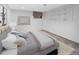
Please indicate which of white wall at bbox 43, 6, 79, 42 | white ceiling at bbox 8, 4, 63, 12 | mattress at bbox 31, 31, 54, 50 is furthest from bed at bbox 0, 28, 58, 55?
white ceiling at bbox 8, 4, 63, 12

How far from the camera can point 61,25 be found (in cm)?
123

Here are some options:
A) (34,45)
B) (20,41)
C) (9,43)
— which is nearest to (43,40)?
(34,45)

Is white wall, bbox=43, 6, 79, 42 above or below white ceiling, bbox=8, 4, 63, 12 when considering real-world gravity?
below

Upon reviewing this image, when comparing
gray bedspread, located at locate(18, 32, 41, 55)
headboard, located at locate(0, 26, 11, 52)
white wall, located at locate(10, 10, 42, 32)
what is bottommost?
gray bedspread, located at locate(18, 32, 41, 55)

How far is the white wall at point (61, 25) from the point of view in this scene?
3.84 feet

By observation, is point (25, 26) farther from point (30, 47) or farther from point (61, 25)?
point (61, 25)

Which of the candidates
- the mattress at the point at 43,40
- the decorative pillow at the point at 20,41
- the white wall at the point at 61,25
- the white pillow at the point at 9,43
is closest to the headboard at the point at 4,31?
the white pillow at the point at 9,43

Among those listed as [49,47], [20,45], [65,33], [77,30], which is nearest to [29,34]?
[20,45]

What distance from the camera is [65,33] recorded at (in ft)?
3.99

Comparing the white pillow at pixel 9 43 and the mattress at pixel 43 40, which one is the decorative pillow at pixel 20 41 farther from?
the mattress at pixel 43 40

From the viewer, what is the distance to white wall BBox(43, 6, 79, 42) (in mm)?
1169

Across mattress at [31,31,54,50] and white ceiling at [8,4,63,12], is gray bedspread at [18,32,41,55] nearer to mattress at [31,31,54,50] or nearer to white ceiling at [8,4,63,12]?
mattress at [31,31,54,50]

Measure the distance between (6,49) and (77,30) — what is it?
2.72 ft
